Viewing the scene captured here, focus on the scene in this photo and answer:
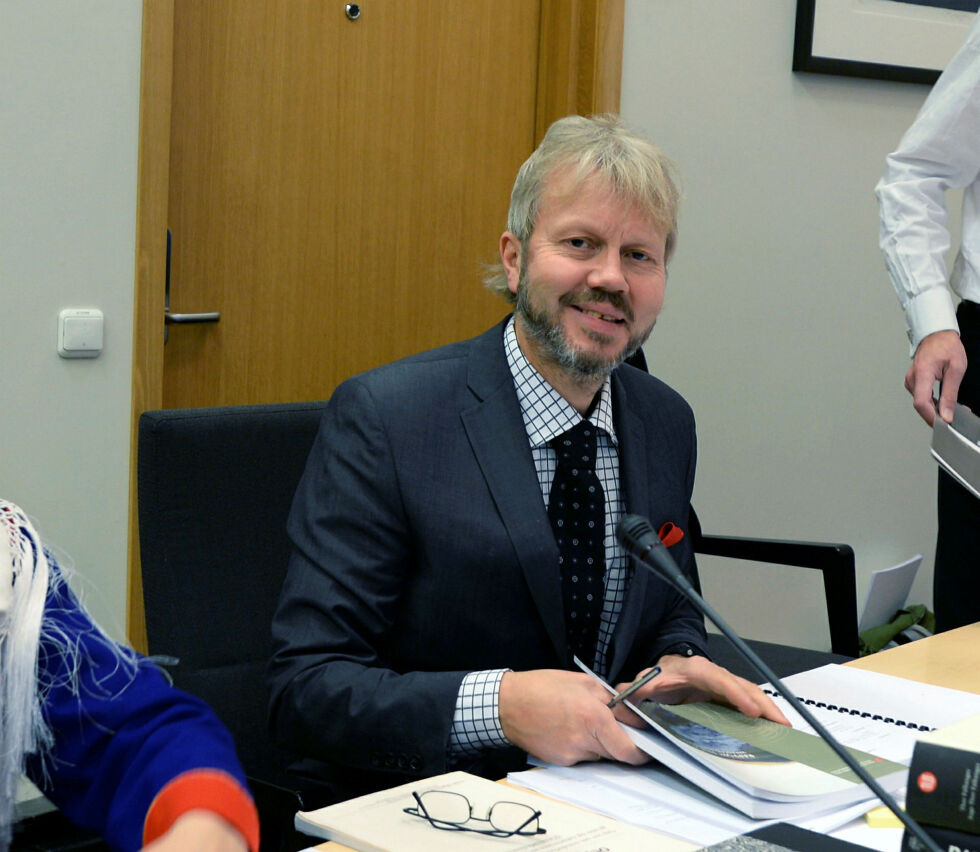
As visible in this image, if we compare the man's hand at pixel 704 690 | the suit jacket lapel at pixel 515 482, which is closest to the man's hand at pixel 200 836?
the man's hand at pixel 704 690

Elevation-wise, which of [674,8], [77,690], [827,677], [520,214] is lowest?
[827,677]

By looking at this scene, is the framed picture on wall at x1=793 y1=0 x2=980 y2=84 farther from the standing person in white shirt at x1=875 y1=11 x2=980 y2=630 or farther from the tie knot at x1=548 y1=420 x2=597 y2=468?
the tie knot at x1=548 y1=420 x2=597 y2=468

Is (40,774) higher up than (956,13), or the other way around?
(956,13)

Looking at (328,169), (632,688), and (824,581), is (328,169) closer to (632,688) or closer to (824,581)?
(824,581)

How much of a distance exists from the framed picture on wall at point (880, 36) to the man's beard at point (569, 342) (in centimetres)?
194

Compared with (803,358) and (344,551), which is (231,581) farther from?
(803,358)

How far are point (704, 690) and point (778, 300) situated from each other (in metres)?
2.19

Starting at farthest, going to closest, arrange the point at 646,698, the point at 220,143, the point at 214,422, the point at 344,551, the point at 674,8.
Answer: the point at 674,8 < the point at 220,143 < the point at 214,422 < the point at 344,551 < the point at 646,698

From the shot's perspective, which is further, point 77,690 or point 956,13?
point 956,13

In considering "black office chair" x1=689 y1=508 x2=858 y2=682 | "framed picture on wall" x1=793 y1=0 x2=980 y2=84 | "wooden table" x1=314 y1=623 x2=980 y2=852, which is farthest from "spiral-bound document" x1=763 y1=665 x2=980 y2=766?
"framed picture on wall" x1=793 y1=0 x2=980 y2=84

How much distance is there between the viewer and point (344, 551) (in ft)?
4.83

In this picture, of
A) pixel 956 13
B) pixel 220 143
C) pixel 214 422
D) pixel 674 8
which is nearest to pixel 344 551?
pixel 214 422

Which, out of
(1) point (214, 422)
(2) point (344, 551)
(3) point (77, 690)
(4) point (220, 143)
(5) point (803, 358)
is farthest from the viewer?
(5) point (803, 358)

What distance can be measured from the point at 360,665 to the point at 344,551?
132 mm
